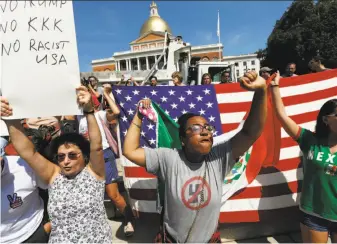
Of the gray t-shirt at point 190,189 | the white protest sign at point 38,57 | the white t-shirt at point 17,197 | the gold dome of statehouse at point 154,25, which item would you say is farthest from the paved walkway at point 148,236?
the gold dome of statehouse at point 154,25

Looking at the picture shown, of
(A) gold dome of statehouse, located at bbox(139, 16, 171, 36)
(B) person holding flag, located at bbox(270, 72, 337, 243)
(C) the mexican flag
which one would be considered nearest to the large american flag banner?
(C) the mexican flag

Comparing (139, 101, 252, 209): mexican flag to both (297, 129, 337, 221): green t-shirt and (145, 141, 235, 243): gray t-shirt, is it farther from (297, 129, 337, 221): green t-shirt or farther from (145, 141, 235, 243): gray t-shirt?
(145, 141, 235, 243): gray t-shirt

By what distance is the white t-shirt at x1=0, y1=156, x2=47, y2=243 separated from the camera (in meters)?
1.96

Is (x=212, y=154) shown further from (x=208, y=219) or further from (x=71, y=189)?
(x=71, y=189)

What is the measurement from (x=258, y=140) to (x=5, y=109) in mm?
2355

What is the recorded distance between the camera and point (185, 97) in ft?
10.8

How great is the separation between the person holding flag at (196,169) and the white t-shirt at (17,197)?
0.80m

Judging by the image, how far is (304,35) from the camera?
23.8m

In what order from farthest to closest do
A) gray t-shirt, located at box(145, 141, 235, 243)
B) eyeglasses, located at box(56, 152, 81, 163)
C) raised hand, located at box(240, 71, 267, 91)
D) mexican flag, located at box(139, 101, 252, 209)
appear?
mexican flag, located at box(139, 101, 252, 209) < eyeglasses, located at box(56, 152, 81, 163) < gray t-shirt, located at box(145, 141, 235, 243) < raised hand, located at box(240, 71, 267, 91)

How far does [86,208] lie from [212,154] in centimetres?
84

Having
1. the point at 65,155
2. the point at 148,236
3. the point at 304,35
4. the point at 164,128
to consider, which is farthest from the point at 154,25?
the point at 65,155

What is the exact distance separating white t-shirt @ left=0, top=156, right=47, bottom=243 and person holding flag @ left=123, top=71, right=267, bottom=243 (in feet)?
2.62

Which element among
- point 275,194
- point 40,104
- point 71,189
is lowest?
point 275,194

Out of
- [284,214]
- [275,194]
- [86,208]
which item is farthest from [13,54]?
[284,214]
